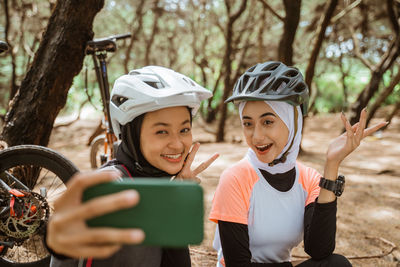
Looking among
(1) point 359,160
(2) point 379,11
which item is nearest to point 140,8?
(2) point 379,11

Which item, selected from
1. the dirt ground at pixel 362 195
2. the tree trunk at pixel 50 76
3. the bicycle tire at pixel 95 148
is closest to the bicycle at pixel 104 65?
the tree trunk at pixel 50 76

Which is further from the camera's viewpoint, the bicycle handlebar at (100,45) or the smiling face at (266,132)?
the bicycle handlebar at (100,45)

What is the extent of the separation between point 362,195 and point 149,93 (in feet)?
12.5

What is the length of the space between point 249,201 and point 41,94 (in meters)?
2.30

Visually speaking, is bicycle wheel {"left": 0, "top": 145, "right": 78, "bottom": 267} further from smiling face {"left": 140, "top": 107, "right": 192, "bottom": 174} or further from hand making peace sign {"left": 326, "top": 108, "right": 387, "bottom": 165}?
hand making peace sign {"left": 326, "top": 108, "right": 387, "bottom": 165}

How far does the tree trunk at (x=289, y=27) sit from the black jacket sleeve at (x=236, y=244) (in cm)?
457

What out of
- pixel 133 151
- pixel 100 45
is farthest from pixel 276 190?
pixel 100 45

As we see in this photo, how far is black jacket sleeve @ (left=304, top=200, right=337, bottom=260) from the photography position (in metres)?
1.68

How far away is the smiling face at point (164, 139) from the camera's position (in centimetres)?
157

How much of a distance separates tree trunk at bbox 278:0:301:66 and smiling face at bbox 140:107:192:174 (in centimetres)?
451

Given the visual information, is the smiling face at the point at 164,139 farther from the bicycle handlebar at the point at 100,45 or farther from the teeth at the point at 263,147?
the bicycle handlebar at the point at 100,45

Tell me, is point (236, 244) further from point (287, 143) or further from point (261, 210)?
point (287, 143)

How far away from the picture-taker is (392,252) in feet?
9.05

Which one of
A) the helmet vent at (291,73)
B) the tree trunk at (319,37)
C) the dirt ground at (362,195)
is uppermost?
the tree trunk at (319,37)
